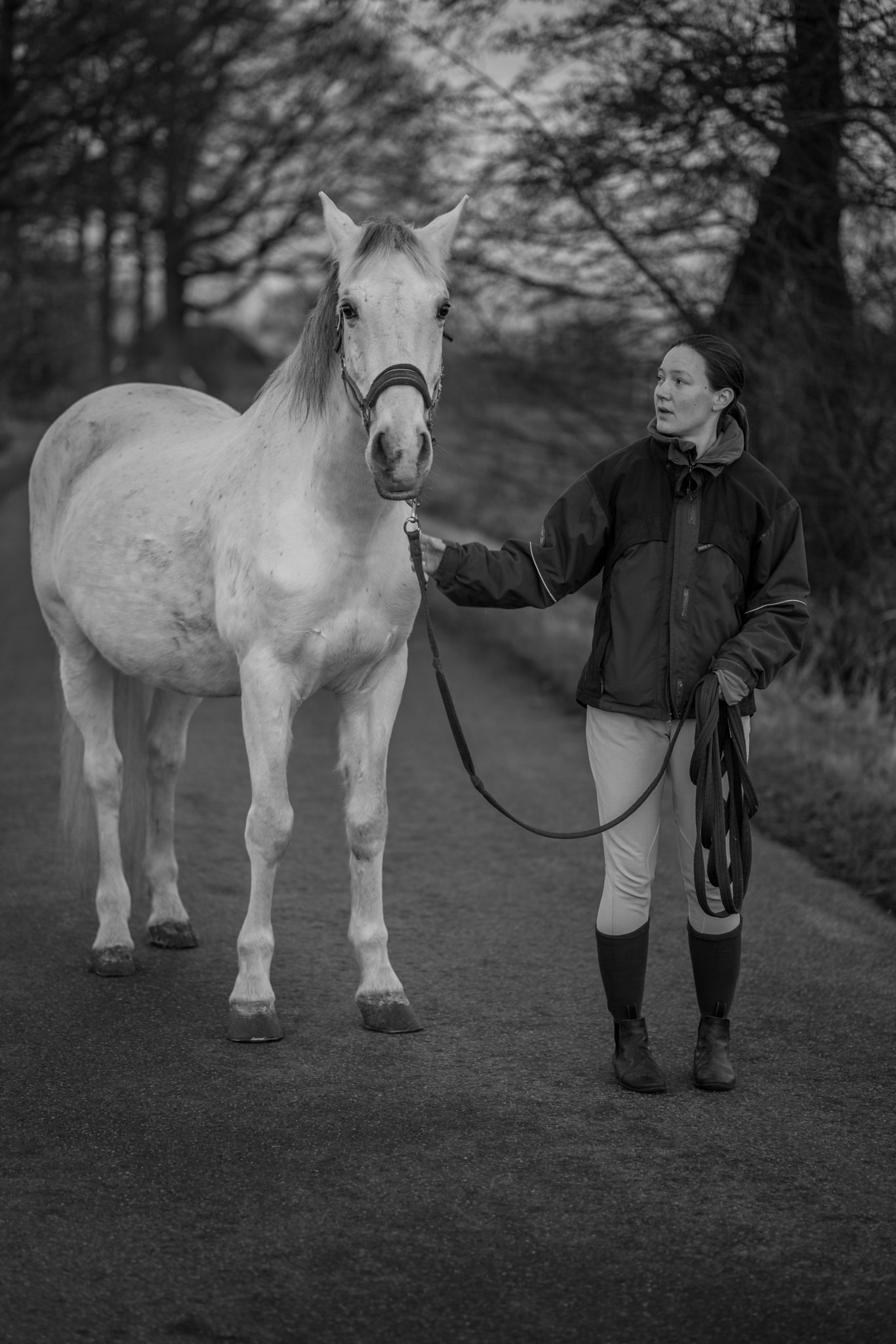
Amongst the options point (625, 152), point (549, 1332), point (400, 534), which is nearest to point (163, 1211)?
point (549, 1332)

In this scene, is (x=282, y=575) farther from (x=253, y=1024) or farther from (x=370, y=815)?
(x=253, y=1024)

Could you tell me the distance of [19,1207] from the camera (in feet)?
10.2

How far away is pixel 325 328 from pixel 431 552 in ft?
2.44

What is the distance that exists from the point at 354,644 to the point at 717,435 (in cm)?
118

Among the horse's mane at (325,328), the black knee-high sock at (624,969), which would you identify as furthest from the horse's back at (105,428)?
the black knee-high sock at (624,969)

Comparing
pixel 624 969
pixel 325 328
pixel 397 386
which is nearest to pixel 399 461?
pixel 397 386

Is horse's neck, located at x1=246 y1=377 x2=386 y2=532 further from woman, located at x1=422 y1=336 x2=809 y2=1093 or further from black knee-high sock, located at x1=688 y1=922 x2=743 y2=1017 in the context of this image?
black knee-high sock, located at x1=688 y1=922 x2=743 y2=1017

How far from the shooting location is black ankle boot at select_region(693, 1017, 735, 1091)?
3828 mm

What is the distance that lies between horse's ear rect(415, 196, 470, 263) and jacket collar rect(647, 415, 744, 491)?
783 millimetres

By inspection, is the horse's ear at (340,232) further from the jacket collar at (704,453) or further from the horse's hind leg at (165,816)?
the horse's hind leg at (165,816)

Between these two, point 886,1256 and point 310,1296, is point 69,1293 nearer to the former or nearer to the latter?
point 310,1296

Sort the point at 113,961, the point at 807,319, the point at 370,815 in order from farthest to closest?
the point at 807,319
the point at 113,961
the point at 370,815

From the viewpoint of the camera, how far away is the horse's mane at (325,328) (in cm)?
385

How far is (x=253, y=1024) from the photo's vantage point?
4125 millimetres
